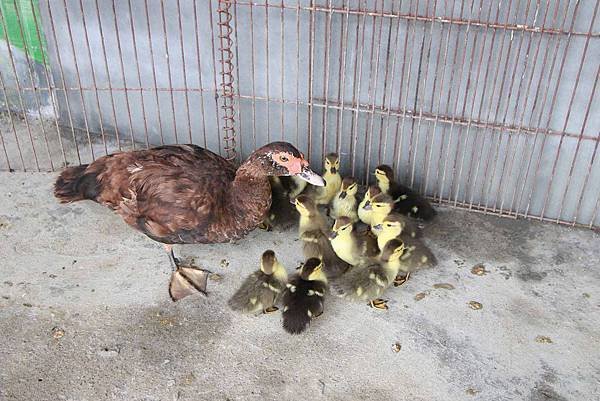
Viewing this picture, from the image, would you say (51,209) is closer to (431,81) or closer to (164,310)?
(164,310)

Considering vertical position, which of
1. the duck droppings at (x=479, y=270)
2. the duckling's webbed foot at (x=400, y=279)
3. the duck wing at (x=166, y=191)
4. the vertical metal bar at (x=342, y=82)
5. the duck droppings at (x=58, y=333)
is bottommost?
the duck droppings at (x=58, y=333)

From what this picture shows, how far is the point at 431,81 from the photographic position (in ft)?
14.6

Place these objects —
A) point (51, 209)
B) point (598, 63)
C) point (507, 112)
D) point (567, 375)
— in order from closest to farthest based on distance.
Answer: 1. point (567, 375)
2. point (598, 63)
3. point (507, 112)
4. point (51, 209)

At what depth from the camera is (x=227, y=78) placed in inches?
199

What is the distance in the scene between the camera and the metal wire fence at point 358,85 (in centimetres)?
418

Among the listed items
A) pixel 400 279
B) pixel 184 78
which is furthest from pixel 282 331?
pixel 184 78

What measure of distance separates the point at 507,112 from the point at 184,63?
98.8 inches

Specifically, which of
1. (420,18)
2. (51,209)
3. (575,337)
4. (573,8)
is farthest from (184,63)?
(575,337)

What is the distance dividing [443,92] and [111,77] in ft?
9.29

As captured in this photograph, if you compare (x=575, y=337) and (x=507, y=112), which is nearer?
(x=575, y=337)

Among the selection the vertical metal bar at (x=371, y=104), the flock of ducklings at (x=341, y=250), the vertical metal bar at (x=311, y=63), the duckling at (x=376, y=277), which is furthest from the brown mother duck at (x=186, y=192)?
the vertical metal bar at (x=371, y=104)

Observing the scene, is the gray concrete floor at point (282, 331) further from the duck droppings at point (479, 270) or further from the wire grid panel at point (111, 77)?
the wire grid panel at point (111, 77)

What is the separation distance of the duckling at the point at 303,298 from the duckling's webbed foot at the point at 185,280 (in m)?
0.61

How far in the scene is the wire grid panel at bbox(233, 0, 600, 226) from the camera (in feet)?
13.5
